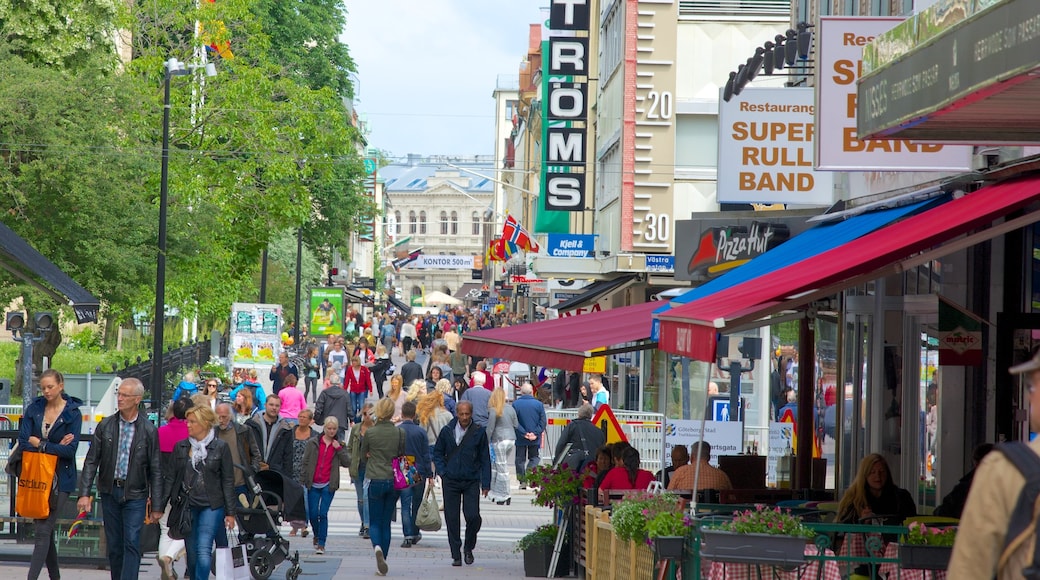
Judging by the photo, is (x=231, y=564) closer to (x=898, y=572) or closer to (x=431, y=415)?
(x=898, y=572)

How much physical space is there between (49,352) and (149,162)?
4845 millimetres

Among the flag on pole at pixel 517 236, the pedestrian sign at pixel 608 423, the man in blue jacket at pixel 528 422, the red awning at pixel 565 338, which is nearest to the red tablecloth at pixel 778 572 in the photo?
the red awning at pixel 565 338

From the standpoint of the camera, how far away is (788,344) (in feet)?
80.3

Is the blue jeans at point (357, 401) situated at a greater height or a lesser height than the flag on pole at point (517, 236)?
lesser

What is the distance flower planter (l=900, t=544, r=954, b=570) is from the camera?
24.9 feet

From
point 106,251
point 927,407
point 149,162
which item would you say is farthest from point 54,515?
point 149,162

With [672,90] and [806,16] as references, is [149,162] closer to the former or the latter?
[672,90]

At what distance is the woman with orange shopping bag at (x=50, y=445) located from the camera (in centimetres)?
1130

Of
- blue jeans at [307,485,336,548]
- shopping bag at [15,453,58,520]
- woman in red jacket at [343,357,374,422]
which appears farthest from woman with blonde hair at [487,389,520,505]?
shopping bag at [15,453,58,520]

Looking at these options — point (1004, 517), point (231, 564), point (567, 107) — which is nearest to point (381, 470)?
point (231, 564)

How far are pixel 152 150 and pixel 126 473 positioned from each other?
2515 cm

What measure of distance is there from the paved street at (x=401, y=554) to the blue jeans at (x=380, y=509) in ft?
1.03

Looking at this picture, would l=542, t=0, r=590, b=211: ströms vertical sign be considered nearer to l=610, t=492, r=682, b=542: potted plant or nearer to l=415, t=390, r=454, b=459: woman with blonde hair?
l=415, t=390, r=454, b=459: woman with blonde hair

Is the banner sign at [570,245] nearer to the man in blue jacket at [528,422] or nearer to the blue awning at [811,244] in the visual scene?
the man in blue jacket at [528,422]
